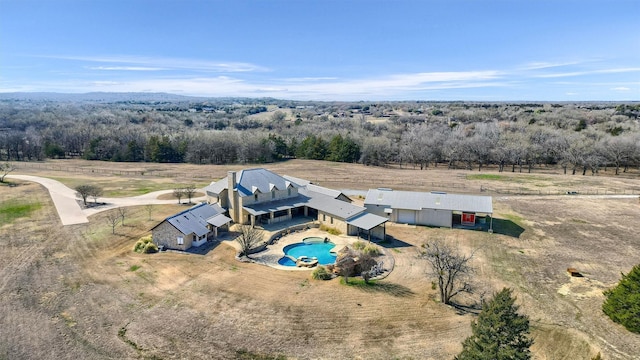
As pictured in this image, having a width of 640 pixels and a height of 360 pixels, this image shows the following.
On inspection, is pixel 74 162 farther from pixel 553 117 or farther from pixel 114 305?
pixel 553 117

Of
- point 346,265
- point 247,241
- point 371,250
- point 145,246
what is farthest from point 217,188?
point 346,265

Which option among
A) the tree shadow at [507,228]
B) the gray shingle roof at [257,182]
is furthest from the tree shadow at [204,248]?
the tree shadow at [507,228]

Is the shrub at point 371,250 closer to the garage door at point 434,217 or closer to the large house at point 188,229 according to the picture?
the garage door at point 434,217

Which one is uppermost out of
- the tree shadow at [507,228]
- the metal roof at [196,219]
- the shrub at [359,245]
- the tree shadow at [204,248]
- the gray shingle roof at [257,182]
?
the gray shingle roof at [257,182]

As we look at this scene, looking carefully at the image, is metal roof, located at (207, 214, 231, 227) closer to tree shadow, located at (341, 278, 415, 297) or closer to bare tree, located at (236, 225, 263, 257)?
bare tree, located at (236, 225, 263, 257)

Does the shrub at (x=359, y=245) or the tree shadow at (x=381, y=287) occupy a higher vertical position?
the shrub at (x=359, y=245)

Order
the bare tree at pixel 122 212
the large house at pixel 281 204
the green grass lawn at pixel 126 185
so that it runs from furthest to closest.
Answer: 1. the green grass lawn at pixel 126 185
2. the bare tree at pixel 122 212
3. the large house at pixel 281 204

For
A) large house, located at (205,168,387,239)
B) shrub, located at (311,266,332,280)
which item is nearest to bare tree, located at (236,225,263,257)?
large house, located at (205,168,387,239)

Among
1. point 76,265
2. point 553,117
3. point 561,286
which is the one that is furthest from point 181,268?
point 553,117
